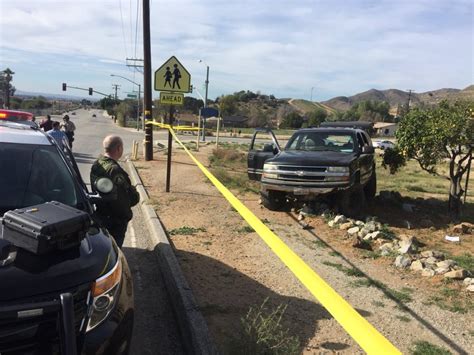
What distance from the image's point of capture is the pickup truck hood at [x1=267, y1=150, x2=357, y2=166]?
363 inches

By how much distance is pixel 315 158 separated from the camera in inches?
372

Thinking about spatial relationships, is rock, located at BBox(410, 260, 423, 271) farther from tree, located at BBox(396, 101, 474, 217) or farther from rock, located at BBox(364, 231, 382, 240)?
tree, located at BBox(396, 101, 474, 217)

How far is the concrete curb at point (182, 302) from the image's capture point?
400 cm

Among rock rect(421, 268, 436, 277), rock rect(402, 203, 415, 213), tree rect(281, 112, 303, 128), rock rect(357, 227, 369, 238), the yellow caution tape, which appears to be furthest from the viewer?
tree rect(281, 112, 303, 128)

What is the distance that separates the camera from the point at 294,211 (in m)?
10.3

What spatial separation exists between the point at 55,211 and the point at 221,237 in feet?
16.2

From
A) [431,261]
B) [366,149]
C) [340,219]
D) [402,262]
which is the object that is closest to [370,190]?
[366,149]

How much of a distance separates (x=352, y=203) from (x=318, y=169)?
1.31m

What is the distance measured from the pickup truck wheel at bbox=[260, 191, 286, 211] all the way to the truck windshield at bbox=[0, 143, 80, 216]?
6.10 m

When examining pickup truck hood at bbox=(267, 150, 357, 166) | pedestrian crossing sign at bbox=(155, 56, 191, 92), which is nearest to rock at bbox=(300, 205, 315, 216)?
pickup truck hood at bbox=(267, 150, 357, 166)

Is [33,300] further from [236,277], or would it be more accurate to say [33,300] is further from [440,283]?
[440,283]

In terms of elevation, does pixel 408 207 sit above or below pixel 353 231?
below

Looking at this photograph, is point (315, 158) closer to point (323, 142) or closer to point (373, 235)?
point (323, 142)

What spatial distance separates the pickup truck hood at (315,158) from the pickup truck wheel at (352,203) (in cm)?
64
